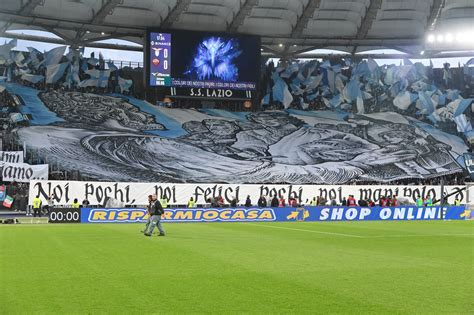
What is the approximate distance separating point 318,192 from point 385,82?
1006 inches

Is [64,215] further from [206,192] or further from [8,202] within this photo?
[206,192]

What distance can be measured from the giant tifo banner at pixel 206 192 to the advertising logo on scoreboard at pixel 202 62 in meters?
14.6

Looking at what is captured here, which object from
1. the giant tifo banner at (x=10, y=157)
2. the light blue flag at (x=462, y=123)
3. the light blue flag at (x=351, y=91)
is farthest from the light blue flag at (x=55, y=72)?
the light blue flag at (x=462, y=123)

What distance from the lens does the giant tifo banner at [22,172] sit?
41.7 metres

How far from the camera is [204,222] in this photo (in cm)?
3756

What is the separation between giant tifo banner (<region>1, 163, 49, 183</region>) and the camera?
137 feet

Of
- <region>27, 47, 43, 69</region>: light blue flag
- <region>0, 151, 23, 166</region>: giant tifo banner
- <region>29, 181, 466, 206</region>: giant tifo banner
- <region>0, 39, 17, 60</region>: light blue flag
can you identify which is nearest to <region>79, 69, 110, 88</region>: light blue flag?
<region>27, 47, 43, 69</region>: light blue flag

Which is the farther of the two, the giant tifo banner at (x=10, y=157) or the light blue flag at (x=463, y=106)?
the light blue flag at (x=463, y=106)

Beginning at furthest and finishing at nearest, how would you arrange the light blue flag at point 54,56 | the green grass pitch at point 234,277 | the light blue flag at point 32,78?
the light blue flag at point 54,56
the light blue flag at point 32,78
the green grass pitch at point 234,277

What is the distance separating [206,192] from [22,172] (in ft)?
43.5

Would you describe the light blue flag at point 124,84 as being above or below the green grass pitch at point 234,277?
above

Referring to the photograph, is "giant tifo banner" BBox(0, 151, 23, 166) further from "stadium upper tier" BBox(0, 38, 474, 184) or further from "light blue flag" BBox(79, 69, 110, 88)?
"light blue flag" BBox(79, 69, 110, 88)

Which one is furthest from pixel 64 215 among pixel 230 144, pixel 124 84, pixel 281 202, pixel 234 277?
pixel 124 84

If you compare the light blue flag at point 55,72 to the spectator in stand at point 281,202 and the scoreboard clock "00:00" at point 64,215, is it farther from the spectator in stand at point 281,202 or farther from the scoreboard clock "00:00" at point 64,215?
the spectator in stand at point 281,202
